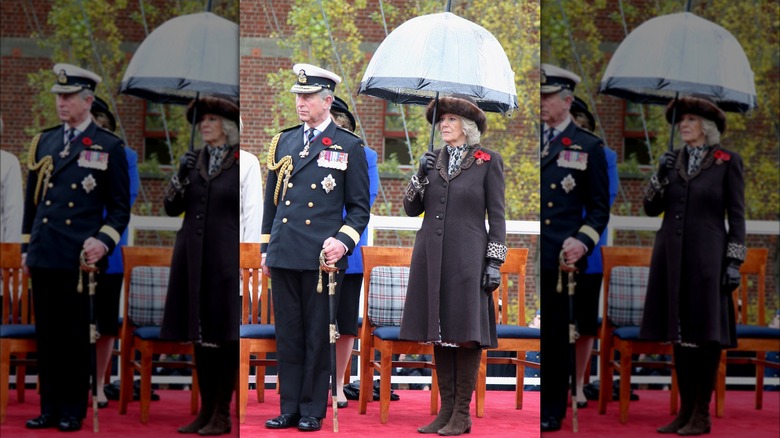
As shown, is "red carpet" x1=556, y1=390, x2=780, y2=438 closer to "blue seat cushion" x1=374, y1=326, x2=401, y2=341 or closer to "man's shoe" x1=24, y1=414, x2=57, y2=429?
"man's shoe" x1=24, y1=414, x2=57, y2=429

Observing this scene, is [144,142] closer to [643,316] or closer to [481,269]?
[643,316]

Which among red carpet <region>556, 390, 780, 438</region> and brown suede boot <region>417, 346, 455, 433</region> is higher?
red carpet <region>556, 390, 780, 438</region>

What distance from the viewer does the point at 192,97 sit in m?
2.03

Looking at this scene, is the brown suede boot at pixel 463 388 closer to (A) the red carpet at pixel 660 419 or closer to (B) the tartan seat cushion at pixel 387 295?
(B) the tartan seat cushion at pixel 387 295

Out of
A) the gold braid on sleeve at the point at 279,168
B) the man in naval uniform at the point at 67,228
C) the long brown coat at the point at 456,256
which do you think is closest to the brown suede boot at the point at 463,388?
the long brown coat at the point at 456,256

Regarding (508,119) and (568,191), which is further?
(508,119)

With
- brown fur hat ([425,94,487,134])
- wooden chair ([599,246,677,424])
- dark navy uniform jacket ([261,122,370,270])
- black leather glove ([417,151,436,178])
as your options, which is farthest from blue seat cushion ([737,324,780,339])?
brown fur hat ([425,94,487,134])

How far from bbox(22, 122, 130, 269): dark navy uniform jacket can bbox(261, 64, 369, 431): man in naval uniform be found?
10.4ft

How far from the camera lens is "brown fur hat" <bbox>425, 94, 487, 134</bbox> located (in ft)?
18.6

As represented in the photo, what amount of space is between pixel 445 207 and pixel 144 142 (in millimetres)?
3484

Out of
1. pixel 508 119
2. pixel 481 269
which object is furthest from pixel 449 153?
pixel 508 119

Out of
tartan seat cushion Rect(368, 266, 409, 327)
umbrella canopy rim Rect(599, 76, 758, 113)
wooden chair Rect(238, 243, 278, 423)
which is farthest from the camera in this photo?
tartan seat cushion Rect(368, 266, 409, 327)

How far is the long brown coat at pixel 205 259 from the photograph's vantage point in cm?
200

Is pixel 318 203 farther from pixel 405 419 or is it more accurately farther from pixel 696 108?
pixel 696 108
